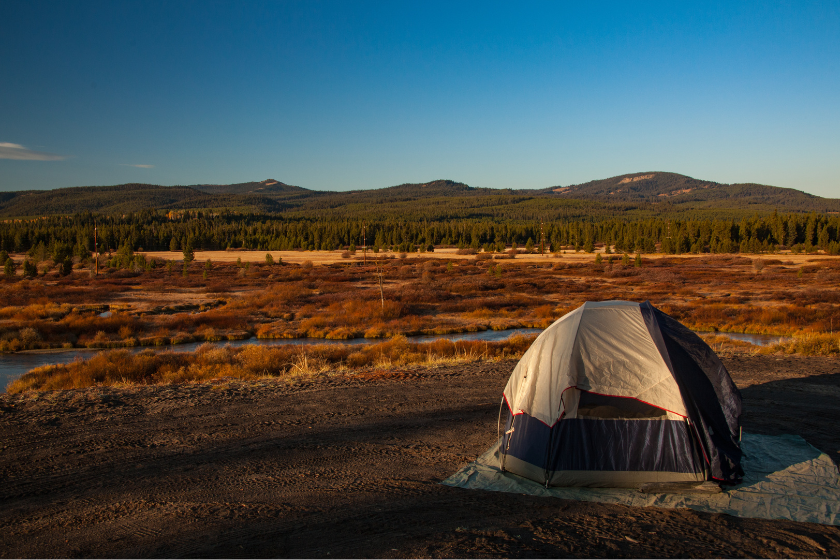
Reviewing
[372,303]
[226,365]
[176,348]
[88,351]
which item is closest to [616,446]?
[226,365]

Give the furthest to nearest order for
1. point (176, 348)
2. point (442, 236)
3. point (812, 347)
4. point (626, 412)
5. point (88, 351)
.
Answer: point (442, 236) → point (176, 348) → point (88, 351) → point (812, 347) → point (626, 412)

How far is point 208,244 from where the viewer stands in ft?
404

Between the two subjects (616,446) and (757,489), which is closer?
(757,489)

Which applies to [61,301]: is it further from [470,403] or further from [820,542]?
[820,542]

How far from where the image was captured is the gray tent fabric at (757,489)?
5480 mm

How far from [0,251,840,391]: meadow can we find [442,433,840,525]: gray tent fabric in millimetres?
8103

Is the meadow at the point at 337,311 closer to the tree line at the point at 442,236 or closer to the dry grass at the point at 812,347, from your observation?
the dry grass at the point at 812,347

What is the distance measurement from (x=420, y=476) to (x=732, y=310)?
28.0m

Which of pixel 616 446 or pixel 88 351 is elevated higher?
pixel 616 446

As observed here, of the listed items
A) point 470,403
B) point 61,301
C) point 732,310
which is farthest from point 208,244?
point 470,403

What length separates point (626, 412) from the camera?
250 inches

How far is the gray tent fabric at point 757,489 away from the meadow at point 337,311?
319 inches

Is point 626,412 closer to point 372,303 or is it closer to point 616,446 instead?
point 616,446

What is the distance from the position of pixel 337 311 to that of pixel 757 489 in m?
26.1
